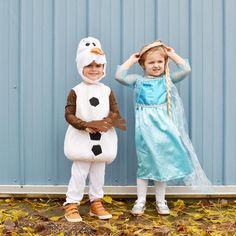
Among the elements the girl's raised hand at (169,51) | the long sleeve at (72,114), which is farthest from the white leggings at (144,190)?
the girl's raised hand at (169,51)

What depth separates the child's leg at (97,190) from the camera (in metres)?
4.36

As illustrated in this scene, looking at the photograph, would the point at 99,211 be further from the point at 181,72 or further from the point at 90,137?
the point at 181,72

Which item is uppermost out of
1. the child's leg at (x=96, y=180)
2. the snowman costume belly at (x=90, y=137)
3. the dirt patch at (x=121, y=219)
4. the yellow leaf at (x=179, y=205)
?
the snowman costume belly at (x=90, y=137)

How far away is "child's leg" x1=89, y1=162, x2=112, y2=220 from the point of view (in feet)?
14.3

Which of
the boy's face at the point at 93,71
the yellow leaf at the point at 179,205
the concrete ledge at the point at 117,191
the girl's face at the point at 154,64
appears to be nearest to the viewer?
the boy's face at the point at 93,71

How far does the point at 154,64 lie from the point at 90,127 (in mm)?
723

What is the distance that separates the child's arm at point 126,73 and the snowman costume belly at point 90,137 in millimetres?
256

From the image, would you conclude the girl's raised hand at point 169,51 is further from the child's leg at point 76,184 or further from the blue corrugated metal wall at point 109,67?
the child's leg at point 76,184

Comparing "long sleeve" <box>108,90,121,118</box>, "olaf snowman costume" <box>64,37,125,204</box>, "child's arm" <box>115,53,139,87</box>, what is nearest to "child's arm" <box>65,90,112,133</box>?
"olaf snowman costume" <box>64,37,125,204</box>

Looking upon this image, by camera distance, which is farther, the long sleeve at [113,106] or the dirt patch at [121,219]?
the long sleeve at [113,106]

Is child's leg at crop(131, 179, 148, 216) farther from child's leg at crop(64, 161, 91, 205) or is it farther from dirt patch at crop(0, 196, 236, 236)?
child's leg at crop(64, 161, 91, 205)

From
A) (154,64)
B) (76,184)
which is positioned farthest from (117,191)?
(154,64)

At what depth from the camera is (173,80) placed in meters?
4.55

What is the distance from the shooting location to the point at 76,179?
435 centimetres
